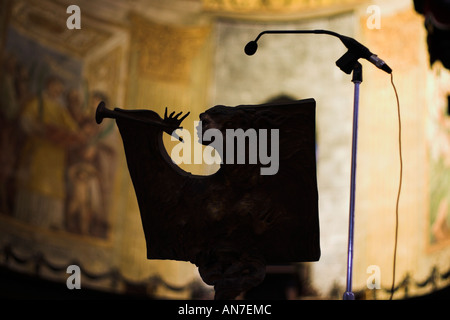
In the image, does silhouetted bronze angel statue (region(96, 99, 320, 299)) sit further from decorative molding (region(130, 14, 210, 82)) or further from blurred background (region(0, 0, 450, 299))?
decorative molding (region(130, 14, 210, 82))

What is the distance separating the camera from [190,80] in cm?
898

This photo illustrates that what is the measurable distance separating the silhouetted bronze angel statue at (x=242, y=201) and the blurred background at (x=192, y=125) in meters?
4.88

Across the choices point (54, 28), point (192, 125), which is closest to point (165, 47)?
point (192, 125)

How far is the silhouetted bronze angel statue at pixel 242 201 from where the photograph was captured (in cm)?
283

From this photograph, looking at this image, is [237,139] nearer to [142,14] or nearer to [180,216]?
[180,216]

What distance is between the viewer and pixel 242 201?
2.94 m

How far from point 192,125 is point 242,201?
18.8 feet

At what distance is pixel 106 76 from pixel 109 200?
174 cm

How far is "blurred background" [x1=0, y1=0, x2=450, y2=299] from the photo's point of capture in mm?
8008

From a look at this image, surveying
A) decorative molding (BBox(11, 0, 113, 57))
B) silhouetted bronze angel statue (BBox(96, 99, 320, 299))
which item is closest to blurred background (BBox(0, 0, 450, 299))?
decorative molding (BBox(11, 0, 113, 57))

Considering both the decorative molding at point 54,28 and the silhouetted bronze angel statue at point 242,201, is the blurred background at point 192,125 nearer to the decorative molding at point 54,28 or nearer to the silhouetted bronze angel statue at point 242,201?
the decorative molding at point 54,28

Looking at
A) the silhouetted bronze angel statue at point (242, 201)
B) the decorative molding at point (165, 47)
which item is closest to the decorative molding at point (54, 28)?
the decorative molding at point (165, 47)
